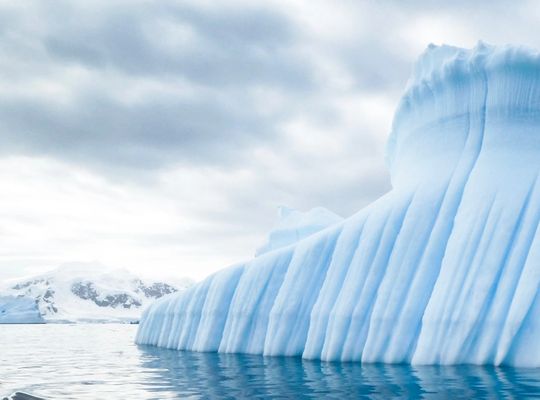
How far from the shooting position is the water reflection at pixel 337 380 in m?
11.5

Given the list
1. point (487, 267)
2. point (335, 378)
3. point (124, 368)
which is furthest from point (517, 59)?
point (124, 368)

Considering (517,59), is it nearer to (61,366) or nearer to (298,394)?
→ (298,394)

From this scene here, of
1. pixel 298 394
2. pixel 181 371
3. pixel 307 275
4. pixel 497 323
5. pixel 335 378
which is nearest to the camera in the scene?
pixel 298 394

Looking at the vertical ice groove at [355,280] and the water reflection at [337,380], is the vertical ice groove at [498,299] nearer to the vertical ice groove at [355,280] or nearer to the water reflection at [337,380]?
the water reflection at [337,380]

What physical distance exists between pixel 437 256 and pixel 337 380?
590cm

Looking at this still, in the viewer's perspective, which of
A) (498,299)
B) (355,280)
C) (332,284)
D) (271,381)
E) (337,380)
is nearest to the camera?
(337,380)

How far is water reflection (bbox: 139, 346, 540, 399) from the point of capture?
1152 centimetres

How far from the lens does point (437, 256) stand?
18.1m

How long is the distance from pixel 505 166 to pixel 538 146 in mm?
1210

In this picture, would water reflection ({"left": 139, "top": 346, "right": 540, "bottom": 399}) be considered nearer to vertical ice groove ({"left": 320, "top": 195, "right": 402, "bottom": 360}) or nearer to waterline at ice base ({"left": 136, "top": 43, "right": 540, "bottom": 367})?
vertical ice groove ({"left": 320, "top": 195, "right": 402, "bottom": 360})

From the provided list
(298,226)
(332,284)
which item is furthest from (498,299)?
(298,226)

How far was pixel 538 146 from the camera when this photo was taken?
18.9 metres

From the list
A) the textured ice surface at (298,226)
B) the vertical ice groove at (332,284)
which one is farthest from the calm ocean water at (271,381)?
the textured ice surface at (298,226)

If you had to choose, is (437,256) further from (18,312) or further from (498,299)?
(18,312)
